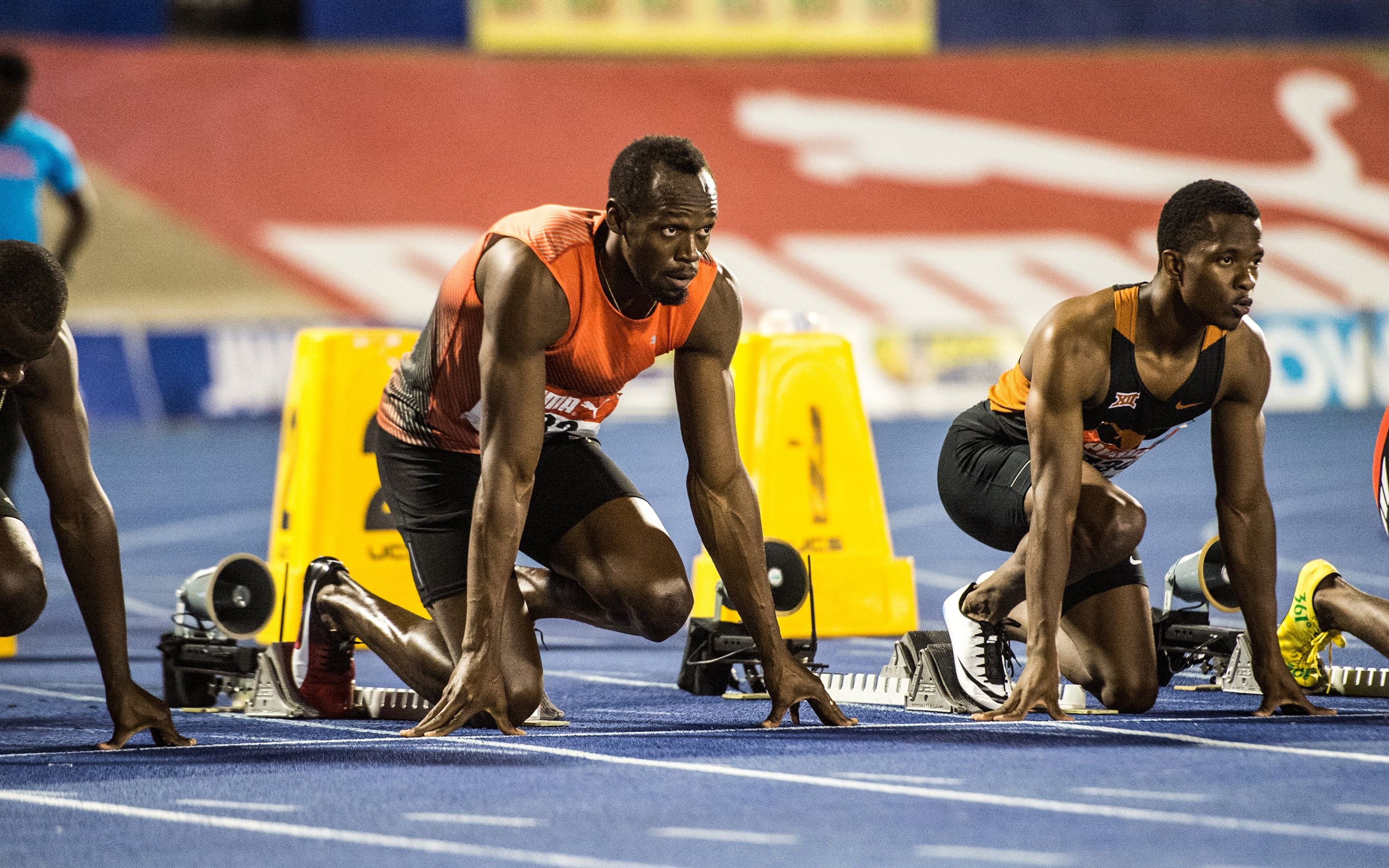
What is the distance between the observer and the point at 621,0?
26719 millimetres

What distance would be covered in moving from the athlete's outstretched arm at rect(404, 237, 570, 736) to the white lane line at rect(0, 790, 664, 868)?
95 cm

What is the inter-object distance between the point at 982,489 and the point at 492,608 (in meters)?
1.85

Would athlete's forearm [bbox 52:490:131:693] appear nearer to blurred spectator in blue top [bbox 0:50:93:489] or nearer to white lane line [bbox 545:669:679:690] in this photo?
white lane line [bbox 545:669:679:690]

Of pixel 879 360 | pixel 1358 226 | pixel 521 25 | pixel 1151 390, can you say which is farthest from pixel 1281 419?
pixel 1151 390

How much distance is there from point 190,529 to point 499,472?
752 centimetres

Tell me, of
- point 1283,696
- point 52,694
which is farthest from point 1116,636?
point 52,694

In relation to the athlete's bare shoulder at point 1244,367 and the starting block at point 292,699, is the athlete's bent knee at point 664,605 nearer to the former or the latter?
the starting block at point 292,699

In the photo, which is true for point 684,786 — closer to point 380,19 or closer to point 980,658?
point 980,658

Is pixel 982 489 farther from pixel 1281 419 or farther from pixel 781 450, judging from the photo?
pixel 1281 419

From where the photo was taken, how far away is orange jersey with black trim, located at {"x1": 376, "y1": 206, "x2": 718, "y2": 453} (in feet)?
17.0

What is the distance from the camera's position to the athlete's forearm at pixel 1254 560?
538 cm

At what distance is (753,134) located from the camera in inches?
1079

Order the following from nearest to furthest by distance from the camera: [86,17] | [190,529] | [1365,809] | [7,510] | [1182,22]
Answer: [1365,809] < [7,510] < [190,529] < [86,17] < [1182,22]

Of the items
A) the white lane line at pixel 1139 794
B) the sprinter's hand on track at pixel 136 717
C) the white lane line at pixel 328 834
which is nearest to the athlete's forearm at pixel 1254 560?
the white lane line at pixel 1139 794
